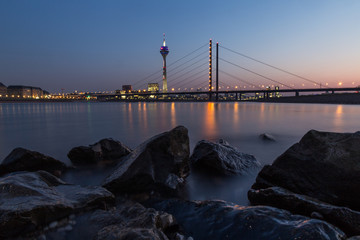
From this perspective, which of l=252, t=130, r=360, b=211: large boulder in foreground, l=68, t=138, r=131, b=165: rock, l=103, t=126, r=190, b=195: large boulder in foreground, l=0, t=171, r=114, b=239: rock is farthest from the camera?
l=68, t=138, r=131, b=165: rock

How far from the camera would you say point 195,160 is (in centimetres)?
445

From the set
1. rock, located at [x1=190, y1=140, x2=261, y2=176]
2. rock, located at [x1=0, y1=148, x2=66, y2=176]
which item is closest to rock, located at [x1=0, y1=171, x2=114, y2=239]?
rock, located at [x1=0, y1=148, x2=66, y2=176]

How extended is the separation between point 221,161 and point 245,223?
6.65 ft

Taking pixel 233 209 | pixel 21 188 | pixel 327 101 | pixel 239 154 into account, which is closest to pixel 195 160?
pixel 239 154

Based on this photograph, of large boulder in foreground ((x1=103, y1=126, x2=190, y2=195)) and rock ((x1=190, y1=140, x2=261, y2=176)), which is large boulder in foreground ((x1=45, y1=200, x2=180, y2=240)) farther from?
rock ((x1=190, y1=140, x2=261, y2=176))

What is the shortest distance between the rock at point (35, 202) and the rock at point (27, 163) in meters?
1.29

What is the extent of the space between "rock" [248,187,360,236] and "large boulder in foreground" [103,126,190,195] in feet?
4.14

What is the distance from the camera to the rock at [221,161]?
3.98 m

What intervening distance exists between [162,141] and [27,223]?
2040 millimetres

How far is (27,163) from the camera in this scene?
12.6 ft

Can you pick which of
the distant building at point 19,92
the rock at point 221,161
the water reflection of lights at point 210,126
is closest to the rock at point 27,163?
the rock at point 221,161

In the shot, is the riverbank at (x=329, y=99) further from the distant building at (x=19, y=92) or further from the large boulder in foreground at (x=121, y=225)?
the distant building at (x=19, y=92)

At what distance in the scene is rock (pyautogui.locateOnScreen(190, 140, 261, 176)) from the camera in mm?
3984

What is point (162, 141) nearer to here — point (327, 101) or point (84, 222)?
point (84, 222)
